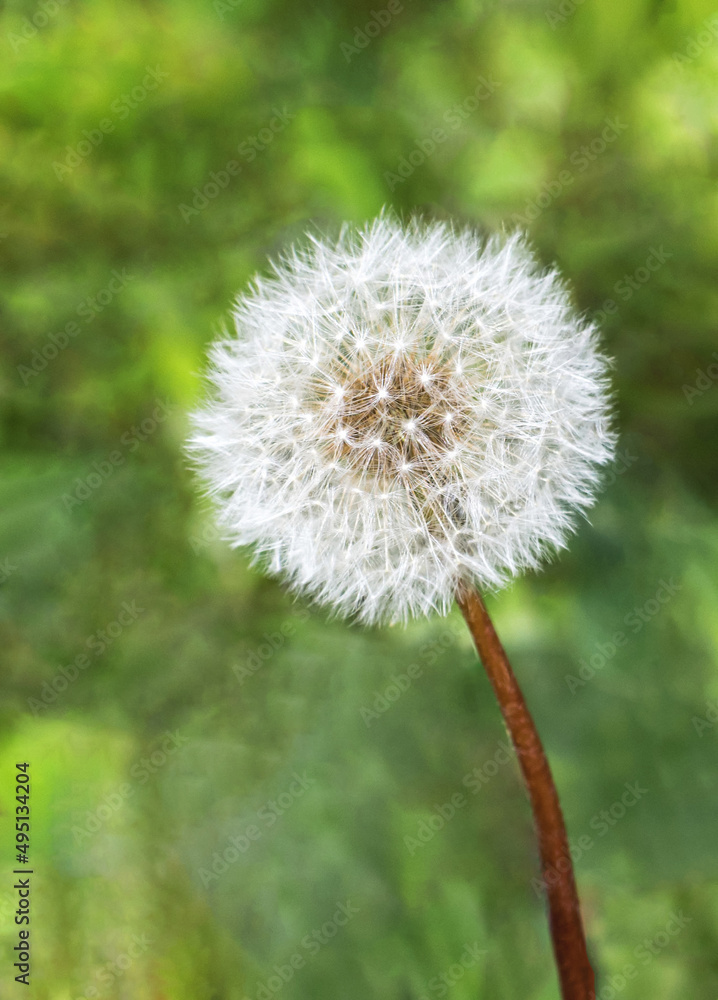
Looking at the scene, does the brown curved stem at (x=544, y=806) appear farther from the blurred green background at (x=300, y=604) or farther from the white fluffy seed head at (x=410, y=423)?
the blurred green background at (x=300, y=604)

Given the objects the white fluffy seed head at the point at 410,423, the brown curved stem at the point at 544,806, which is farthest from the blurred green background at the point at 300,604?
the white fluffy seed head at the point at 410,423

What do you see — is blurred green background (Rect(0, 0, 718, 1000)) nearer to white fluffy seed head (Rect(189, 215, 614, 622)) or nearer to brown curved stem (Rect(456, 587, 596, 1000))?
brown curved stem (Rect(456, 587, 596, 1000))

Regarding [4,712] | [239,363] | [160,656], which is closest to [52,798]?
[4,712]

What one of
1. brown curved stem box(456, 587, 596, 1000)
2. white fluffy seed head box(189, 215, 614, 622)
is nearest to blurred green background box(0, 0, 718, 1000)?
brown curved stem box(456, 587, 596, 1000)

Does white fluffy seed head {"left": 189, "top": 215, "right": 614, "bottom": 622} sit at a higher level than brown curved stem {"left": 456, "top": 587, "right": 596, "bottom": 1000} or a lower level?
higher

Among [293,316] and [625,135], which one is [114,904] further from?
[625,135]

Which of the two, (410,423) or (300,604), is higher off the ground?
(410,423)
